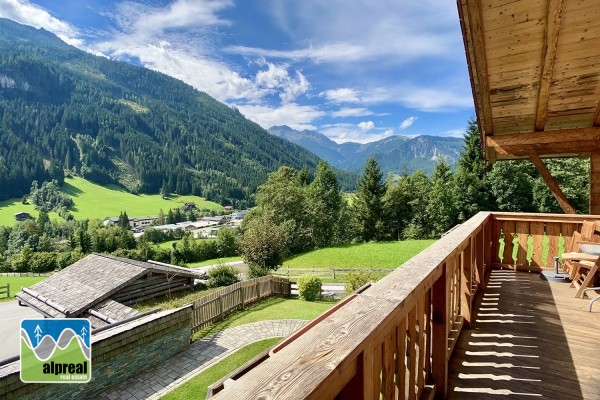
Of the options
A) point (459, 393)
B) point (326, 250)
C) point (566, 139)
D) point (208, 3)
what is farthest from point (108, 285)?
point (208, 3)

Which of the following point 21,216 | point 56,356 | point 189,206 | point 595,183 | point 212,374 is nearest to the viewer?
point 595,183

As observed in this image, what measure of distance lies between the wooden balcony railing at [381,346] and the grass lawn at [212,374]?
5.36 m

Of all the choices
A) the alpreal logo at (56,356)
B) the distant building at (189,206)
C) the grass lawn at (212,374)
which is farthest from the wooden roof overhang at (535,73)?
the distant building at (189,206)

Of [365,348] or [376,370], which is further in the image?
[376,370]

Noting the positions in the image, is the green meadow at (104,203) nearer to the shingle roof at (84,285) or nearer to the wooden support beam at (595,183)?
the shingle roof at (84,285)

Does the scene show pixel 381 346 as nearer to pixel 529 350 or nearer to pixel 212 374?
pixel 529 350

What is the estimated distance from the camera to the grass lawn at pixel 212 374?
749 centimetres

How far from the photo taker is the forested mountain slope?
379ft

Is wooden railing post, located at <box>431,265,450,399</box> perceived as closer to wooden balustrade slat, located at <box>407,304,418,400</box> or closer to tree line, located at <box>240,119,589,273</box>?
wooden balustrade slat, located at <box>407,304,418,400</box>

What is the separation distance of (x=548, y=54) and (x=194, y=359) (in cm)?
1066

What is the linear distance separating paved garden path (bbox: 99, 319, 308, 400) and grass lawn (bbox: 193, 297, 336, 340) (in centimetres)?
51

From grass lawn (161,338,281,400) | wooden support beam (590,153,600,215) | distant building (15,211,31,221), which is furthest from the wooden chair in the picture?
distant building (15,211,31,221)

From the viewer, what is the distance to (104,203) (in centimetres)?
9325

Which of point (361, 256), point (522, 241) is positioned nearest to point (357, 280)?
point (361, 256)
